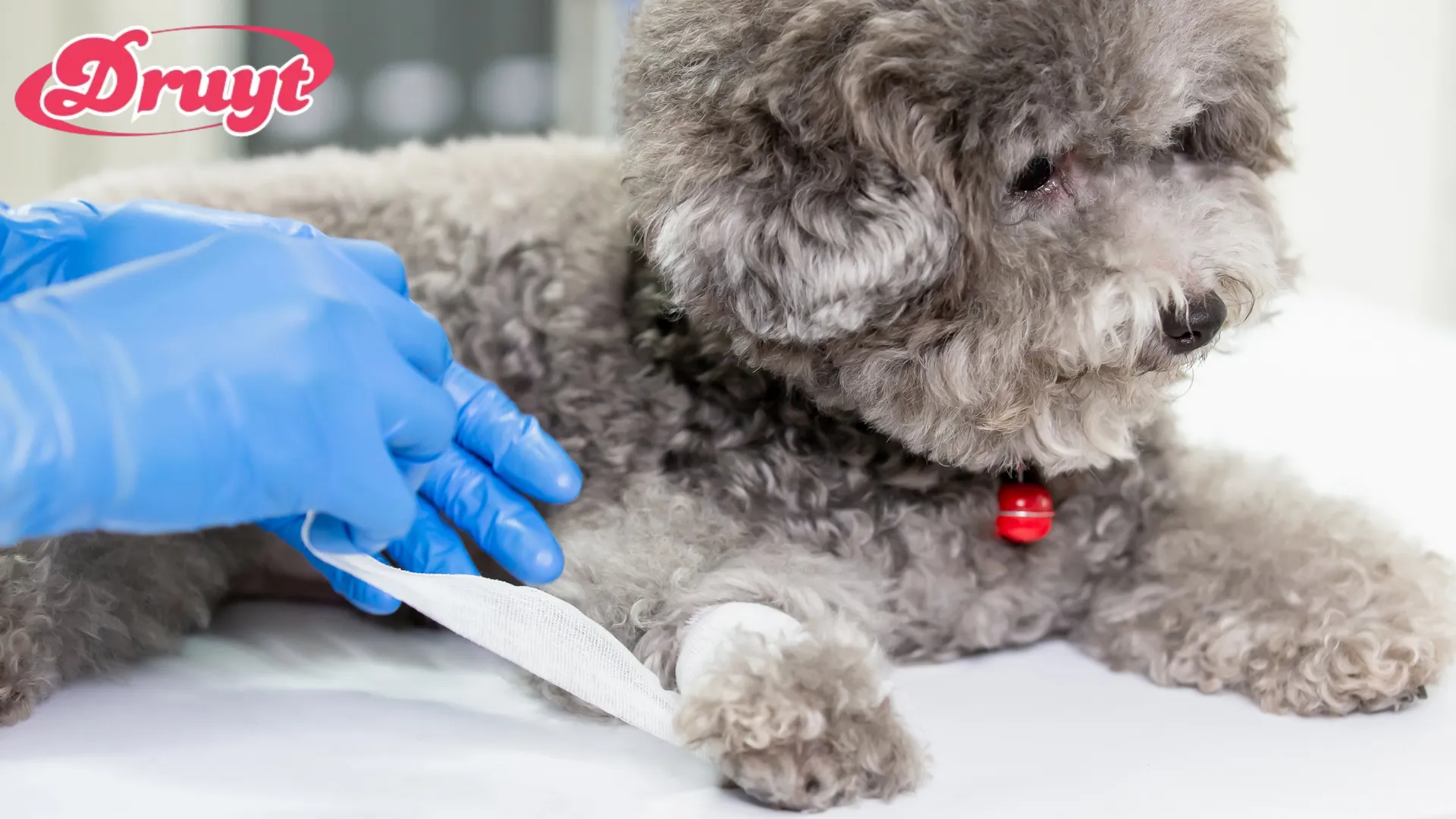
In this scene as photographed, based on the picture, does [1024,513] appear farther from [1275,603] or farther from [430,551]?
[430,551]

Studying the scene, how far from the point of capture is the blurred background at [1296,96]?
2.81m

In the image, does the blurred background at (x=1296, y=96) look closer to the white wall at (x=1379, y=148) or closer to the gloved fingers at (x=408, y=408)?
the white wall at (x=1379, y=148)

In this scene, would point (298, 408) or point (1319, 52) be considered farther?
point (1319, 52)

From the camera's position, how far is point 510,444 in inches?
41.1

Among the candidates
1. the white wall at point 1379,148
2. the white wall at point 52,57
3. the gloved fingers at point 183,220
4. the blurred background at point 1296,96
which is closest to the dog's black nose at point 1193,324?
the gloved fingers at point 183,220

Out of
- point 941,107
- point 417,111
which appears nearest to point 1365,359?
point 941,107

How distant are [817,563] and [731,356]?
191 mm

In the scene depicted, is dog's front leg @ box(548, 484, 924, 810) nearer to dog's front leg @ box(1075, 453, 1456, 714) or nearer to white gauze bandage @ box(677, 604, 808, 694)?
white gauze bandage @ box(677, 604, 808, 694)

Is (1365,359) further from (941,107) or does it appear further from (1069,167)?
(941,107)

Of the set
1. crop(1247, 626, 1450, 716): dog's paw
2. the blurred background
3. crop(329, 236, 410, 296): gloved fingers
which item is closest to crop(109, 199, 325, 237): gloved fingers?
crop(329, 236, 410, 296): gloved fingers

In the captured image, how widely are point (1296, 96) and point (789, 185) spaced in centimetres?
261

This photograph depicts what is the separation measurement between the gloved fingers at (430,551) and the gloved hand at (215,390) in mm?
82

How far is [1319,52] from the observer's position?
301cm

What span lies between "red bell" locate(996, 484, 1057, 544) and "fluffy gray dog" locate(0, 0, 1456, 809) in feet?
0.07
